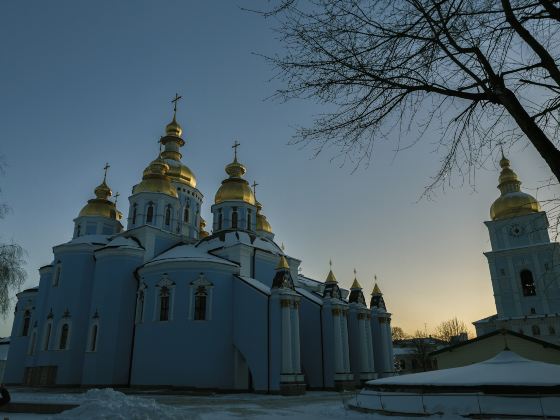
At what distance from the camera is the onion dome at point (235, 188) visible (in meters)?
33.4

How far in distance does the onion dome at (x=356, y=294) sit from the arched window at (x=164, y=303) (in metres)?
12.4

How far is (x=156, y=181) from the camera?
31.3m

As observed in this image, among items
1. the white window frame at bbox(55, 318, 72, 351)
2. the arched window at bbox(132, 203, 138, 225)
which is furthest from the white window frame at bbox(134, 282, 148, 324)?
the arched window at bbox(132, 203, 138, 225)

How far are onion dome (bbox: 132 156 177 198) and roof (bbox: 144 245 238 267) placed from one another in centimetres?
528

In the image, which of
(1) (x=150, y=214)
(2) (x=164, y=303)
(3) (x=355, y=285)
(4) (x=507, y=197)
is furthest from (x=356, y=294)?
(4) (x=507, y=197)

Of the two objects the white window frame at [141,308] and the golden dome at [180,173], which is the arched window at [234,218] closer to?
the golden dome at [180,173]

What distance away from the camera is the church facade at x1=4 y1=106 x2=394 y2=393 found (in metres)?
23.0

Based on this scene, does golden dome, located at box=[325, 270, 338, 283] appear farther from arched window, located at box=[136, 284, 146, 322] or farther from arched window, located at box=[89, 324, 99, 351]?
arched window, located at box=[89, 324, 99, 351]

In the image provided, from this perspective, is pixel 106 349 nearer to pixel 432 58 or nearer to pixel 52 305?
pixel 52 305

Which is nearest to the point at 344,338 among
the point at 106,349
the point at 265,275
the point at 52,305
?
the point at 265,275

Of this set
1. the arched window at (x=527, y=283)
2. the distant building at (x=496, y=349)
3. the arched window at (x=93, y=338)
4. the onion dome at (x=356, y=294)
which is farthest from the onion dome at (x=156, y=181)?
the arched window at (x=527, y=283)

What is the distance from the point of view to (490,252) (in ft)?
138

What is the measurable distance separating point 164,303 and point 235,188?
11750 millimetres

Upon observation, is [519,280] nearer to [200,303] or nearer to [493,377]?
[200,303]
